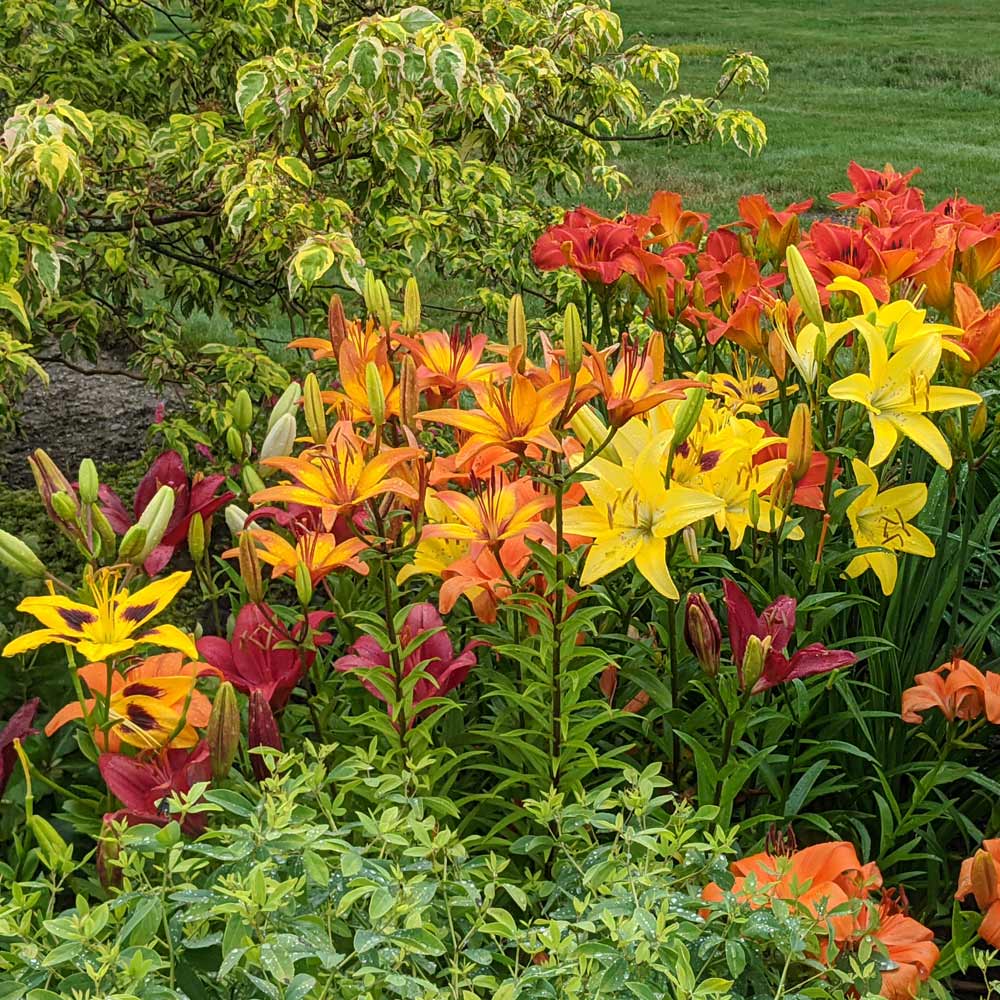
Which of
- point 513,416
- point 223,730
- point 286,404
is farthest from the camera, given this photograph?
point 286,404

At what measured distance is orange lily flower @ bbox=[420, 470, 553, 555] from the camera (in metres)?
1.56

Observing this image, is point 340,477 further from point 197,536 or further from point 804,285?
point 804,285

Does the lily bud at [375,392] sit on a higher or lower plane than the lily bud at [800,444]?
higher

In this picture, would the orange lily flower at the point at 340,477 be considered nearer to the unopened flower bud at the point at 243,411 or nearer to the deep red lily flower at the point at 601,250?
the unopened flower bud at the point at 243,411

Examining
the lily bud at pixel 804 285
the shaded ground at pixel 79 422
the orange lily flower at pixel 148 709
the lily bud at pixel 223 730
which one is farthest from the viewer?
the shaded ground at pixel 79 422

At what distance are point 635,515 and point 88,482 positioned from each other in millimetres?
684

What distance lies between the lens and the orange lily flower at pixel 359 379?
1742mm

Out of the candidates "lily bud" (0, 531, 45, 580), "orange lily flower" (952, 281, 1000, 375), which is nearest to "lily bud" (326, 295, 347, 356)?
"lily bud" (0, 531, 45, 580)

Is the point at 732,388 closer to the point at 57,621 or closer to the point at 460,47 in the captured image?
the point at 460,47

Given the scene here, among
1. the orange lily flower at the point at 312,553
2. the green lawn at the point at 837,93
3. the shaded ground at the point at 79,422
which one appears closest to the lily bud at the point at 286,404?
the orange lily flower at the point at 312,553

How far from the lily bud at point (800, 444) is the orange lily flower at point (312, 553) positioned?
0.58 metres

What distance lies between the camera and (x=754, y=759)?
5.29ft

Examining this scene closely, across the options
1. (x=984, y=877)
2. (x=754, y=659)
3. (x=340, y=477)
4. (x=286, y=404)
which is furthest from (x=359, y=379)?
(x=984, y=877)

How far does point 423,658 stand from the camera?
65.9 inches
